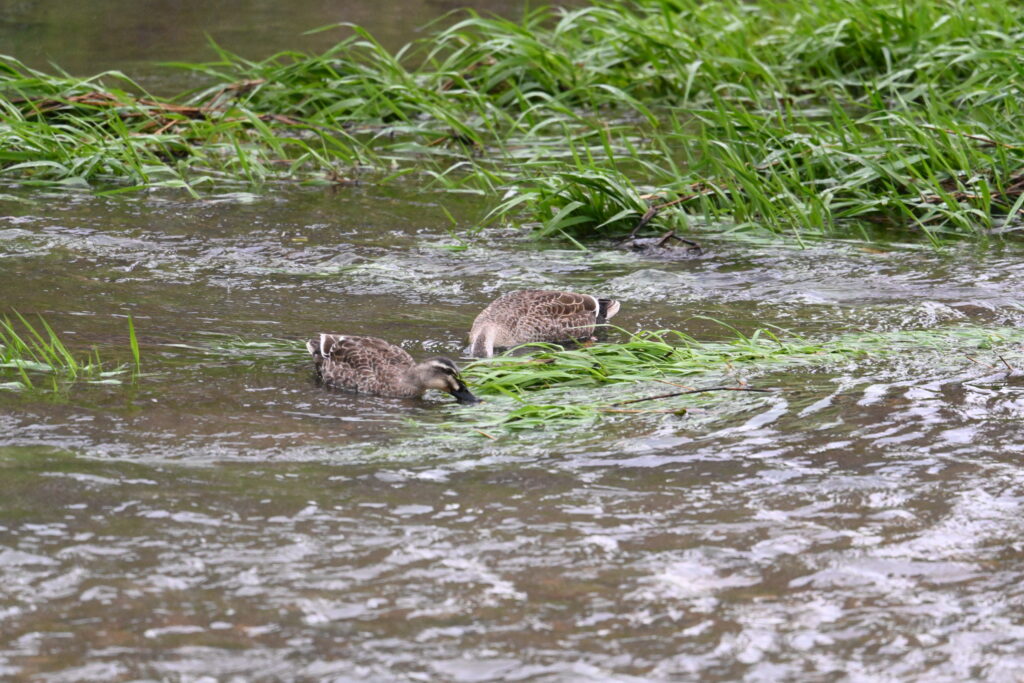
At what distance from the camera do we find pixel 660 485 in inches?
217

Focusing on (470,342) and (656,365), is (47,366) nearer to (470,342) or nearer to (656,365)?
(470,342)

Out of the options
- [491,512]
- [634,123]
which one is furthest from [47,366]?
[634,123]

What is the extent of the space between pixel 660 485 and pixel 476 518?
0.76m

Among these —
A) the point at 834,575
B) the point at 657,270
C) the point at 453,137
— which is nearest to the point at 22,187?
the point at 453,137

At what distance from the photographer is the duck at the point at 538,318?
747cm

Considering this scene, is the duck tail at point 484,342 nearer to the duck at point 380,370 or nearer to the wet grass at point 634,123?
the duck at point 380,370

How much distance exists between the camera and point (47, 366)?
6.79m

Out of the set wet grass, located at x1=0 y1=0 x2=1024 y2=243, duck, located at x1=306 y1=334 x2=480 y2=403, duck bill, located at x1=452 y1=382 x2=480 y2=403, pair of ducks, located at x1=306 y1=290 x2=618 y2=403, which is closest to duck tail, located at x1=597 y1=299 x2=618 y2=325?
pair of ducks, located at x1=306 y1=290 x2=618 y2=403

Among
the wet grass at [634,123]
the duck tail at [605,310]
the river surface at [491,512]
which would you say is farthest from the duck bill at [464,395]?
the wet grass at [634,123]

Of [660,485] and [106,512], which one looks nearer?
[106,512]

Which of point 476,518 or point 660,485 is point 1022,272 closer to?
point 660,485

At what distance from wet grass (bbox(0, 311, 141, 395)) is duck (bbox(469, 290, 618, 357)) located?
1.75 m

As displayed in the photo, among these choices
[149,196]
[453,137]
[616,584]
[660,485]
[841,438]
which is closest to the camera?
[616,584]

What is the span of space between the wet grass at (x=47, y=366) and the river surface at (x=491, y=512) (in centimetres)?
13
